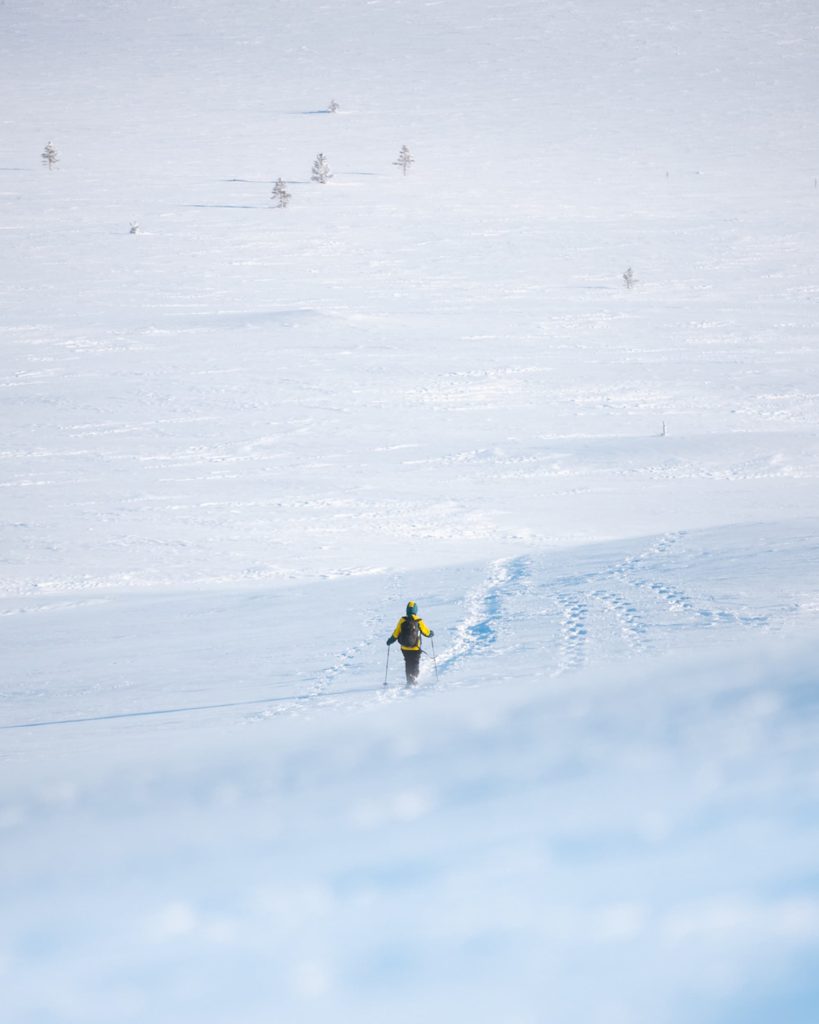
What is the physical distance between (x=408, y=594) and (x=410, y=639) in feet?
11.6

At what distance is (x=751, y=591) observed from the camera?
12.4 metres

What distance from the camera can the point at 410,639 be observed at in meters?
10.4

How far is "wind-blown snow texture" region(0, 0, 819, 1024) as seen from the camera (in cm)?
594

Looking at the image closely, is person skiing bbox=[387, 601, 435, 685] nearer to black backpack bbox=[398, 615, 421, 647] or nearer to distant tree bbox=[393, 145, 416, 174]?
black backpack bbox=[398, 615, 421, 647]

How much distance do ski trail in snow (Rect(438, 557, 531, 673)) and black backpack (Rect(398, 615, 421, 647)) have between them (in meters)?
0.73

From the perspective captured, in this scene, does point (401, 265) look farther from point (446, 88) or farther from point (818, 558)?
point (446, 88)

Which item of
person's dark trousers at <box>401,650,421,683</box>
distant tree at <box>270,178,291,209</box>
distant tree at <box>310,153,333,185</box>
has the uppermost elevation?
distant tree at <box>310,153,333,185</box>

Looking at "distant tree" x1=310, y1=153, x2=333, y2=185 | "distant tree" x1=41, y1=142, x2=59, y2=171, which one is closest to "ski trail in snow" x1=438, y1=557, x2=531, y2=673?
"distant tree" x1=310, y1=153, x2=333, y2=185

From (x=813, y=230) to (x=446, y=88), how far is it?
36.8 m

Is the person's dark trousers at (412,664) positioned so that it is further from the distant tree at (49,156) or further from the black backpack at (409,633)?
the distant tree at (49,156)

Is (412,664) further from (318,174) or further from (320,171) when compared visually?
(320,171)

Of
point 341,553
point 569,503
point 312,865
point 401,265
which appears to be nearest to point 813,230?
point 401,265

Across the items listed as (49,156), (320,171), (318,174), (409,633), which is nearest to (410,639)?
(409,633)

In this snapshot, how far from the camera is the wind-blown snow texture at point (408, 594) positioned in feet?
19.5
